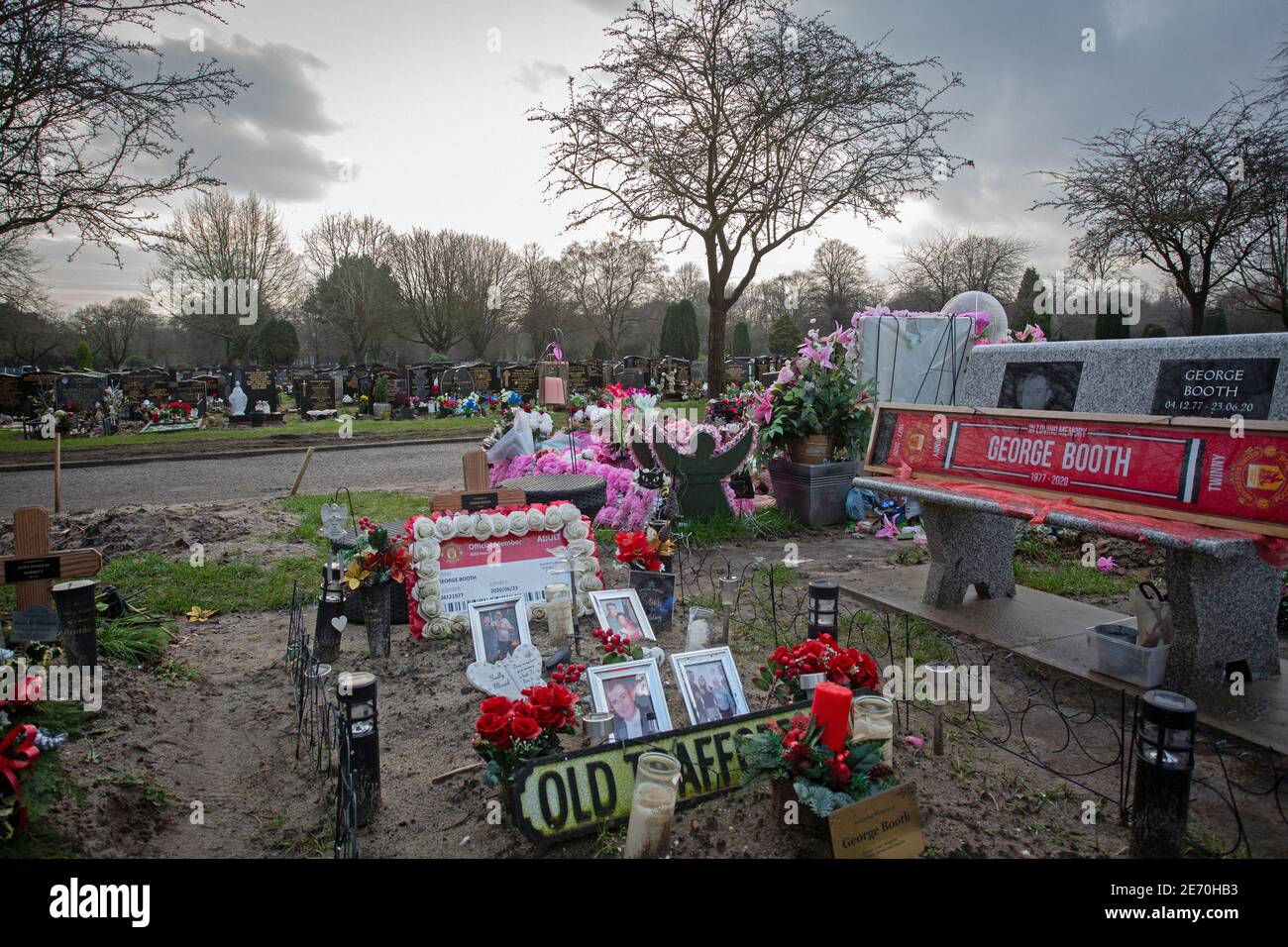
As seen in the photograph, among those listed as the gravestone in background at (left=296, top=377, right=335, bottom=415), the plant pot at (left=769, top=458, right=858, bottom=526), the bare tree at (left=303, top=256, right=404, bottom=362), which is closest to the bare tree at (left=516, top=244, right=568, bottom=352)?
the bare tree at (left=303, top=256, right=404, bottom=362)

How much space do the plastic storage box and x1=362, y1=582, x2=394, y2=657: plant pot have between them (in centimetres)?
414

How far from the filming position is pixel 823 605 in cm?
400

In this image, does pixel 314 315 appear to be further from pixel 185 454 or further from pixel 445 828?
pixel 445 828

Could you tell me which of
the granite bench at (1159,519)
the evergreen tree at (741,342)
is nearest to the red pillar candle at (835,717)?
the granite bench at (1159,519)

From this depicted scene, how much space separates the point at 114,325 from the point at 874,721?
61.9m

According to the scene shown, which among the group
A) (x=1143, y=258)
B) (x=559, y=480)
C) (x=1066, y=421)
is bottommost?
(x=559, y=480)

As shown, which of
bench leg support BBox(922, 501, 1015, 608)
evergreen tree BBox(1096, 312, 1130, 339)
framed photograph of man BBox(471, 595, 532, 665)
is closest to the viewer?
framed photograph of man BBox(471, 595, 532, 665)

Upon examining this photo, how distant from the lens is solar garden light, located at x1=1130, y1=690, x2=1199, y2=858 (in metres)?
2.42

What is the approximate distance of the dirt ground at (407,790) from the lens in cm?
275

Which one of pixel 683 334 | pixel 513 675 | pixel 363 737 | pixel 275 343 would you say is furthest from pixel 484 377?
pixel 363 737

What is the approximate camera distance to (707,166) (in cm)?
1476

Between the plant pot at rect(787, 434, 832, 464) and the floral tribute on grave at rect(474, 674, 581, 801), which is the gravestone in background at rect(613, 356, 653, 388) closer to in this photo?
the plant pot at rect(787, 434, 832, 464)

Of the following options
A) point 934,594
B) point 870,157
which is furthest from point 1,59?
point 870,157

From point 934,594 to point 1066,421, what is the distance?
5.25 ft
